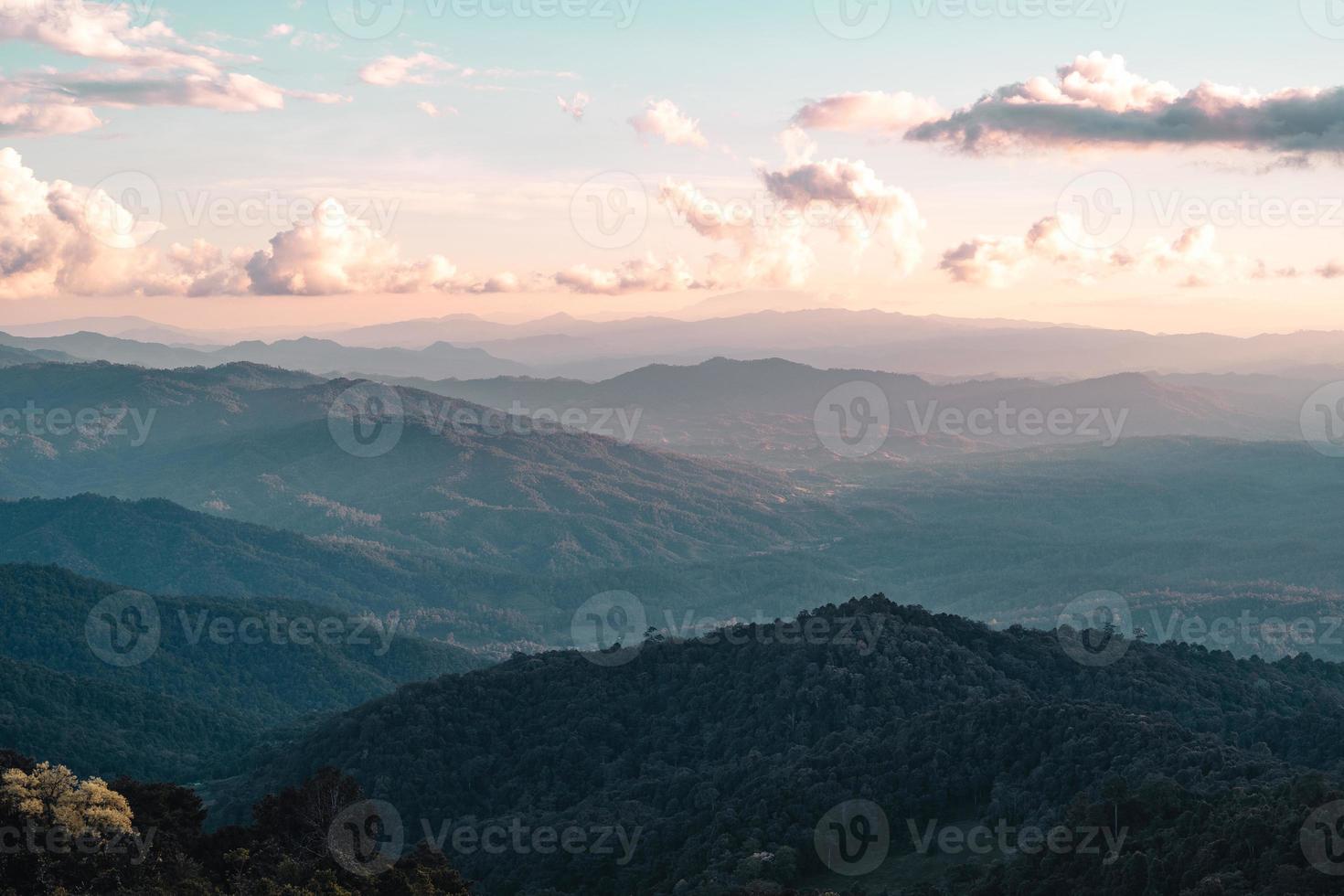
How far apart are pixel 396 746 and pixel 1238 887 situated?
7419 centimetres

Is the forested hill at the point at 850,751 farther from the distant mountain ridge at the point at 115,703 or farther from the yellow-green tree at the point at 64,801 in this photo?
the distant mountain ridge at the point at 115,703

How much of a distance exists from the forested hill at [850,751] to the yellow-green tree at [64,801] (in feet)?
103

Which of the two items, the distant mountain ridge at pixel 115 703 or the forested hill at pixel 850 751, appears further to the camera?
the distant mountain ridge at pixel 115 703

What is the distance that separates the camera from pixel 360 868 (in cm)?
6078

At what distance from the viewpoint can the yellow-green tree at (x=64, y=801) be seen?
57062 millimetres

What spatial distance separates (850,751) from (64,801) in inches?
2053

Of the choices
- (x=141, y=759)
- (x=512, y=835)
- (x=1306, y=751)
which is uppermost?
(x=1306, y=751)

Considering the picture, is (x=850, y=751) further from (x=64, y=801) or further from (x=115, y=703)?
(x=115, y=703)

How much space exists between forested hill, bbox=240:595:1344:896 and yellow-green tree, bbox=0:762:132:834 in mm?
31321

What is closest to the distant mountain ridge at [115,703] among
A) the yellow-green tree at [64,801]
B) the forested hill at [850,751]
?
the forested hill at [850,751]

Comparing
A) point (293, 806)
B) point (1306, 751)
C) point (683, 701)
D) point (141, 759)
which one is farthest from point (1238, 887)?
point (141, 759)

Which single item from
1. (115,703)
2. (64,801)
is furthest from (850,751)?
(115,703)

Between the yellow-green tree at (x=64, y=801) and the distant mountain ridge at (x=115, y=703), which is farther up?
the yellow-green tree at (x=64, y=801)

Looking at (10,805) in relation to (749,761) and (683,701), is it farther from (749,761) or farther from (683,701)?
(683,701)
